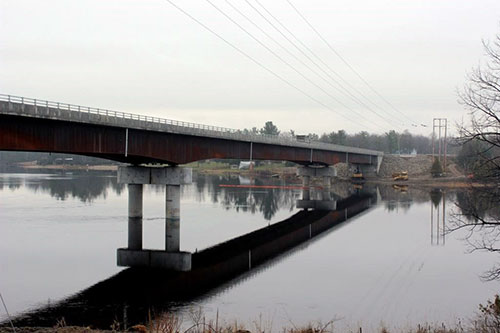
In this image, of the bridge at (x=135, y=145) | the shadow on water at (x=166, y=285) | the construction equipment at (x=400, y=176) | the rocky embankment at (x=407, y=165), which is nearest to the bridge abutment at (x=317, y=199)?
the bridge at (x=135, y=145)

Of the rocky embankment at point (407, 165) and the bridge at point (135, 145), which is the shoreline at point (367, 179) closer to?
the rocky embankment at point (407, 165)

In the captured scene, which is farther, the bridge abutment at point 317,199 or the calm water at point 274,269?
the bridge abutment at point 317,199

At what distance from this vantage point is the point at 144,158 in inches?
1865

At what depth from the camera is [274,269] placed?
112ft

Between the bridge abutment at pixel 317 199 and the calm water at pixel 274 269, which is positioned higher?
the bridge abutment at pixel 317 199

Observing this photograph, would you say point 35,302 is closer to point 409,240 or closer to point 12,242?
point 12,242

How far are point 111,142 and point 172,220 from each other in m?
9.40

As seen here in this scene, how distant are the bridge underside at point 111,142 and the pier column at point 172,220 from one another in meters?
2.78

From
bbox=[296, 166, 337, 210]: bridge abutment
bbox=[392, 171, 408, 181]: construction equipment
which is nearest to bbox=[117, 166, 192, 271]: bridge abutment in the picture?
bbox=[296, 166, 337, 210]: bridge abutment

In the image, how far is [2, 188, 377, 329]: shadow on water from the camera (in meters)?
23.2

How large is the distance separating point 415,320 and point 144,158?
98.7 ft

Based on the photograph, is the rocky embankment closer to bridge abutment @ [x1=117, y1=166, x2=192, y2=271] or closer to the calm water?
the calm water

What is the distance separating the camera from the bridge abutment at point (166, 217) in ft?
120

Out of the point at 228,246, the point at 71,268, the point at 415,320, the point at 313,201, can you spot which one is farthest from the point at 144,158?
the point at 313,201
